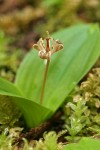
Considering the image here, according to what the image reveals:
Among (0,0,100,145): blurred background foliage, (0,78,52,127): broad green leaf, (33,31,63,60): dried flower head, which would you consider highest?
(0,0,100,145): blurred background foliage

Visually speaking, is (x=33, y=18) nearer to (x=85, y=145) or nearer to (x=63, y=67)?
(x=63, y=67)

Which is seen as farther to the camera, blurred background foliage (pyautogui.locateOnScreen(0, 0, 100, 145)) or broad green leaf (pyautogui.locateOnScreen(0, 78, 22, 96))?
blurred background foliage (pyautogui.locateOnScreen(0, 0, 100, 145))

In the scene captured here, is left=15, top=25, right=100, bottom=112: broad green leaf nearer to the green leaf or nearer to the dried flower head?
the green leaf

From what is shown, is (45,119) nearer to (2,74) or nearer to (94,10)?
(2,74)

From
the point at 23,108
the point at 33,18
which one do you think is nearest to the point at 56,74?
the point at 23,108

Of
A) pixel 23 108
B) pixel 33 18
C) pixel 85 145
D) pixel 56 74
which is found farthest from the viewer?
pixel 33 18

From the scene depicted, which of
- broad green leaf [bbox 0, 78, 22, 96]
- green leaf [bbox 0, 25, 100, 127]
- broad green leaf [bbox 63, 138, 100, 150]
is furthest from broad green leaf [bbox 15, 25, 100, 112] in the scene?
broad green leaf [bbox 63, 138, 100, 150]
